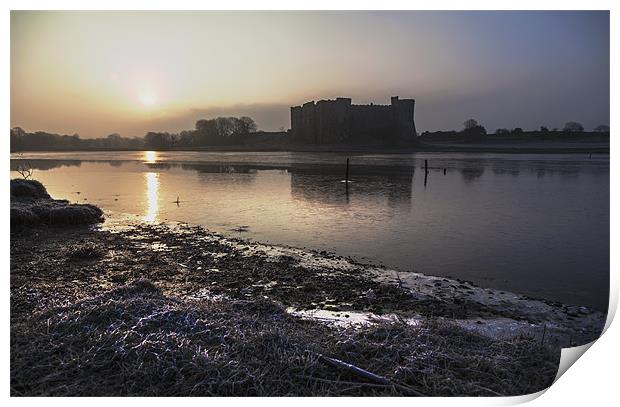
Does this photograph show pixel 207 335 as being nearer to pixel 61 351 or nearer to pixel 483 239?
pixel 61 351

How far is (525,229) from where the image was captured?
11320 millimetres

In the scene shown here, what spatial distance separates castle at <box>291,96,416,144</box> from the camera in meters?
11.8

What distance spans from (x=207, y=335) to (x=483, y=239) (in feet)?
25.2

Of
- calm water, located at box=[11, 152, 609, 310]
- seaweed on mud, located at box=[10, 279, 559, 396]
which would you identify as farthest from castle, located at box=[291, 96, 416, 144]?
seaweed on mud, located at box=[10, 279, 559, 396]

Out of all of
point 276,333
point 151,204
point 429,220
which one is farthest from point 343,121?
point 276,333

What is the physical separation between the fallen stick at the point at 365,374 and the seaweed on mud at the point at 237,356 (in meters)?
0.04

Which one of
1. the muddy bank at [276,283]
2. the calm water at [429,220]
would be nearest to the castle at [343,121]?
the calm water at [429,220]

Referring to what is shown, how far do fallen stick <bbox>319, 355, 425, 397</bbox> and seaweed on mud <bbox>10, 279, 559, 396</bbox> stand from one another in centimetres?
4

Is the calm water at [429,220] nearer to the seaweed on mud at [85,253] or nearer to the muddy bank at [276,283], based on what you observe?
the muddy bank at [276,283]

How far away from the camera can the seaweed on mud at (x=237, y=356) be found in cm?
372

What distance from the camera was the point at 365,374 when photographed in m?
3.81

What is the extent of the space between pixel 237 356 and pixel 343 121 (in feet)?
31.6

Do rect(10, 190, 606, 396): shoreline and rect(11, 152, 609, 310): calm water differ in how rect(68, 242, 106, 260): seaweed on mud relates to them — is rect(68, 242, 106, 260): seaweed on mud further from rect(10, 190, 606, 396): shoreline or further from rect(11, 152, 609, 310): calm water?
rect(11, 152, 609, 310): calm water

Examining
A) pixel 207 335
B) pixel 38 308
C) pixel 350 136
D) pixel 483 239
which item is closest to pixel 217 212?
pixel 350 136
